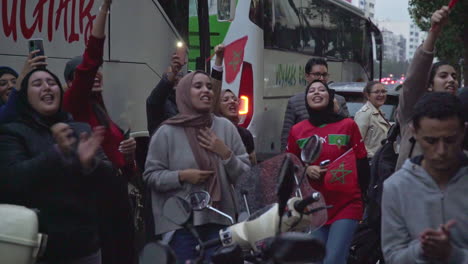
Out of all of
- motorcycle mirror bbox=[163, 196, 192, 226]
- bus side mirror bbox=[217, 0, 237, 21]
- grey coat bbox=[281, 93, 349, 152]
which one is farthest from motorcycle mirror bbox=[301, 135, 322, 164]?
bus side mirror bbox=[217, 0, 237, 21]

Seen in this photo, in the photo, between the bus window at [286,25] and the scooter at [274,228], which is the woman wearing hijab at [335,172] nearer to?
the scooter at [274,228]

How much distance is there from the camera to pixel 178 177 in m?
5.05

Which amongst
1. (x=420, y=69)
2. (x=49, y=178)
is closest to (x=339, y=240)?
→ (x=420, y=69)

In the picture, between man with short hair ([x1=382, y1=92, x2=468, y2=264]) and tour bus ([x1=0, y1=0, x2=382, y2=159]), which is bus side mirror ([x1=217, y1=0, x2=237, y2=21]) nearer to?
tour bus ([x1=0, y1=0, x2=382, y2=159])

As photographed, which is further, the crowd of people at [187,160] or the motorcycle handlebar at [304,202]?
the crowd of people at [187,160]

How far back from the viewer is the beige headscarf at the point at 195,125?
5114 millimetres

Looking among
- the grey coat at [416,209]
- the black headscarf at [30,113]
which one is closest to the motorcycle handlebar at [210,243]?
the grey coat at [416,209]

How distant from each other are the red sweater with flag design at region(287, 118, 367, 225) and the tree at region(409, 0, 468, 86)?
18.9 meters

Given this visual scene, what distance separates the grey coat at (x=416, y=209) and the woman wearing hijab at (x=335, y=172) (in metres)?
2.61

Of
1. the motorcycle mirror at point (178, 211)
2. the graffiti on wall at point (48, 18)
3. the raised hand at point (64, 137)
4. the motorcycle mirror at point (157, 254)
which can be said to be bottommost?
the motorcycle mirror at point (157, 254)

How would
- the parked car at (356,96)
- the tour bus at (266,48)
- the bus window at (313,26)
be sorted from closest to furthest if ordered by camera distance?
the parked car at (356,96) → the tour bus at (266,48) → the bus window at (313,26)

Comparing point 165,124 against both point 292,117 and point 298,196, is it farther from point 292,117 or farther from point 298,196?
point 292,117

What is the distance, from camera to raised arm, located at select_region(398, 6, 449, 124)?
15.1 feet

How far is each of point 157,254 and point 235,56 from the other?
10.8 meters
